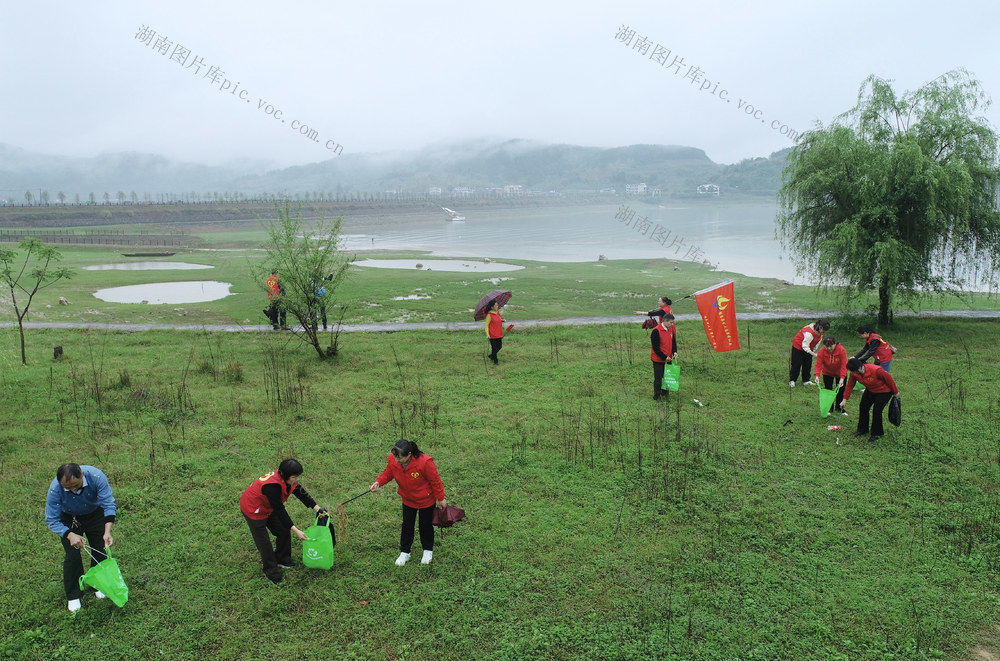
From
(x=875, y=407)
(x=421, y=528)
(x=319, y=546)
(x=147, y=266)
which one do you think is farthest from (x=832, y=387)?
(x=147, y=266)

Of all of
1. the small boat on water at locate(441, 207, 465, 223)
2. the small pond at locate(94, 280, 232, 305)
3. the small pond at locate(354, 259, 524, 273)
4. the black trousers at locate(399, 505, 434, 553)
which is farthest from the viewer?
the small boat on water at locate(441, 207, 465, 223)

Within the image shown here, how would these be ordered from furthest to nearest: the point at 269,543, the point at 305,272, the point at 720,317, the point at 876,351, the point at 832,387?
the point at 305,272, the point at 720,317, the point at 832,387, the point at 876,351, the point at 269,543

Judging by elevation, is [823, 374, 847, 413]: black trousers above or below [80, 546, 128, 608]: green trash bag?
above

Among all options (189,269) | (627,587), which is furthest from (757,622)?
(189,269)

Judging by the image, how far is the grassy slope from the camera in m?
6.29

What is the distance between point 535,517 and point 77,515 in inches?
211

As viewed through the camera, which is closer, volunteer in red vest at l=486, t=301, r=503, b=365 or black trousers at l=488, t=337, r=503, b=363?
volunteer in red vest at l=486, t=301, r=503, b=365

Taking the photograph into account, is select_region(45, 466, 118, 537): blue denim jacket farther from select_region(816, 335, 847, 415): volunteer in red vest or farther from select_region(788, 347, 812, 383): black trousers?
select_region(788, 347, 812, 383): black trousers

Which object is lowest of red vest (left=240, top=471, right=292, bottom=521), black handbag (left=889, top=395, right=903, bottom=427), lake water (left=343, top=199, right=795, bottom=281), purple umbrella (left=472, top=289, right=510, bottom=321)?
red vest (left=240, top=471, right=292, bottom=521)

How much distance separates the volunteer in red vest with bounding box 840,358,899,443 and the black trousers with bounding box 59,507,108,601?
438 inches

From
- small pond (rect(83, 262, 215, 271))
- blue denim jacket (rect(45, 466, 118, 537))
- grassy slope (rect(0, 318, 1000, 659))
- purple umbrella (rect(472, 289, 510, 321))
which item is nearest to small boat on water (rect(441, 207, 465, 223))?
small pond (rect(83, 262, 215, 271))

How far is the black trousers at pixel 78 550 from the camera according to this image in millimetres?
6609

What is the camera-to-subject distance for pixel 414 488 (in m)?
7.14

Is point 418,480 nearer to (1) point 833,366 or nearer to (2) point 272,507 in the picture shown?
(2) point 272,507
